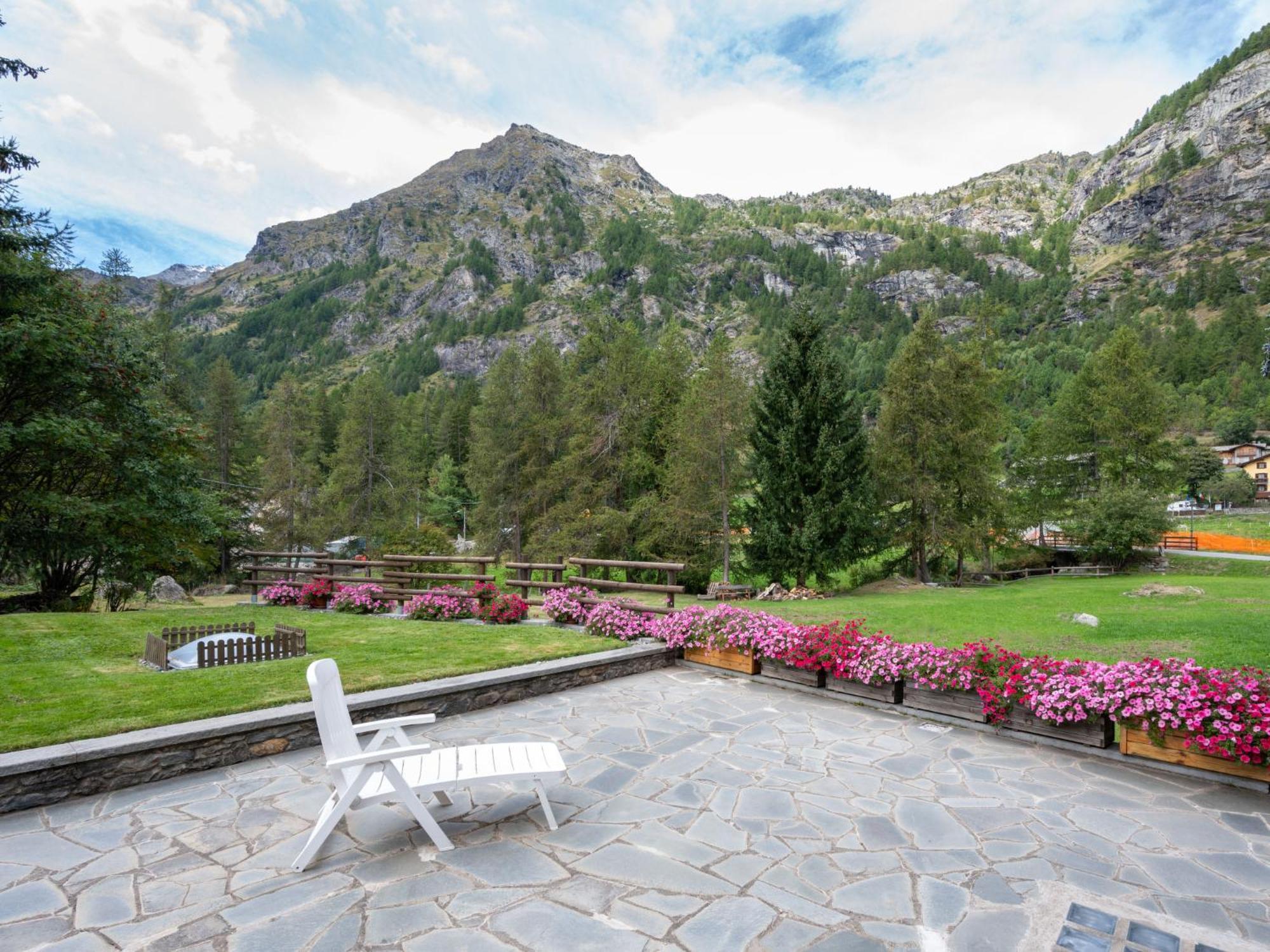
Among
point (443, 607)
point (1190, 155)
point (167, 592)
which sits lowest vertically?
point (167, 592)

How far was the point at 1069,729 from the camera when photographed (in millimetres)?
5113

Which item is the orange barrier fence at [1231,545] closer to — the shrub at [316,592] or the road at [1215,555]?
the road at [1215,555]

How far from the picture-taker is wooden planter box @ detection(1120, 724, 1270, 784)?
4.26 m

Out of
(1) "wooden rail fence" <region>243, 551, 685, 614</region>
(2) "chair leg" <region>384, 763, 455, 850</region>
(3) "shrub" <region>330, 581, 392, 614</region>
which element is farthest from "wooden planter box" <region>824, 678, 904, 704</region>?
(3) "shrub" <region>330, 581, 392, 614</region>

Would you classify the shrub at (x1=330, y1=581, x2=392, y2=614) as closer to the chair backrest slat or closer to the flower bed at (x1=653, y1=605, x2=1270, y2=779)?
the flower bed at (x1=653, y1=605, x2=1270, y2=779)

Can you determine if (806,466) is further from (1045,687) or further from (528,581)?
(1045,687)

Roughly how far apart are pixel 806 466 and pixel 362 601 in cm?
1237

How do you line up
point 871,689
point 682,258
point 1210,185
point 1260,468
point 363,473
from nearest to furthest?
point 871,689 → point 363,473 → point 1260,468 → point 1210,185 → point 682,258

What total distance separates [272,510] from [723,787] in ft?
103

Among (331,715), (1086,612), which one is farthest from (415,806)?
(1086,612)

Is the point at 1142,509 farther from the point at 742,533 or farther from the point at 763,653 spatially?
the point at 763,653

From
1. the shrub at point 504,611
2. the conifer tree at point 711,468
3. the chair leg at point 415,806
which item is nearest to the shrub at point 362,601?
the shrub at point 504,611

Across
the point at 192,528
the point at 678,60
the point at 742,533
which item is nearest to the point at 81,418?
the point at 192,528

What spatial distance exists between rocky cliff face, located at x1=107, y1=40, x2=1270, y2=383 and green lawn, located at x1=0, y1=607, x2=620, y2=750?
9514 cm
